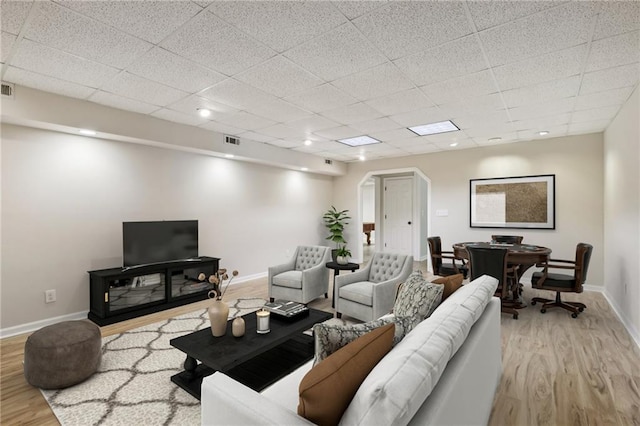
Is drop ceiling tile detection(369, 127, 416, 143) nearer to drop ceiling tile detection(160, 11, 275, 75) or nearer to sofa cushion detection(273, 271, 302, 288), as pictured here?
sofa cushion detection(273, 271, 302, 288)

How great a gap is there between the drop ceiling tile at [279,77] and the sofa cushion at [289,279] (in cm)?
240

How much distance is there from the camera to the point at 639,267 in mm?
3121

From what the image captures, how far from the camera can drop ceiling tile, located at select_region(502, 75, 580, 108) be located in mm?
3118

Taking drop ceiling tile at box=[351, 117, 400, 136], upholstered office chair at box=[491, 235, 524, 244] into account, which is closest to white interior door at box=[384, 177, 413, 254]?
upholstered office chair at box=[491, 235, 524, 244]

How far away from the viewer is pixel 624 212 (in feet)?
12.1

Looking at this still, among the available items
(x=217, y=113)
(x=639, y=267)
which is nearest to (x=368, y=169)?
(x=217, y=113)

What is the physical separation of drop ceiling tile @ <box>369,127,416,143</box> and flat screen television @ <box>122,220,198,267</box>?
3.21 metres

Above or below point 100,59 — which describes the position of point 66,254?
below

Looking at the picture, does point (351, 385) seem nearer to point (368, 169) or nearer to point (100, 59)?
point (100, 59)

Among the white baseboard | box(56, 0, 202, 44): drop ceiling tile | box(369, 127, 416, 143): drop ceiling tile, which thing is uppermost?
box(56, 0, 202, 44): drop ceiling tile

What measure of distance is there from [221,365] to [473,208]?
18.6 feet

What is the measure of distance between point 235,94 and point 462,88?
241 centimetres

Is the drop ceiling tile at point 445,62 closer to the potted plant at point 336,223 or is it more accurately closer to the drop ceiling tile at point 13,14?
the drop ceiling tile at point 13,14

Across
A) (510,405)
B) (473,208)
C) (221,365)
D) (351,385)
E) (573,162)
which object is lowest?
(510,405)
